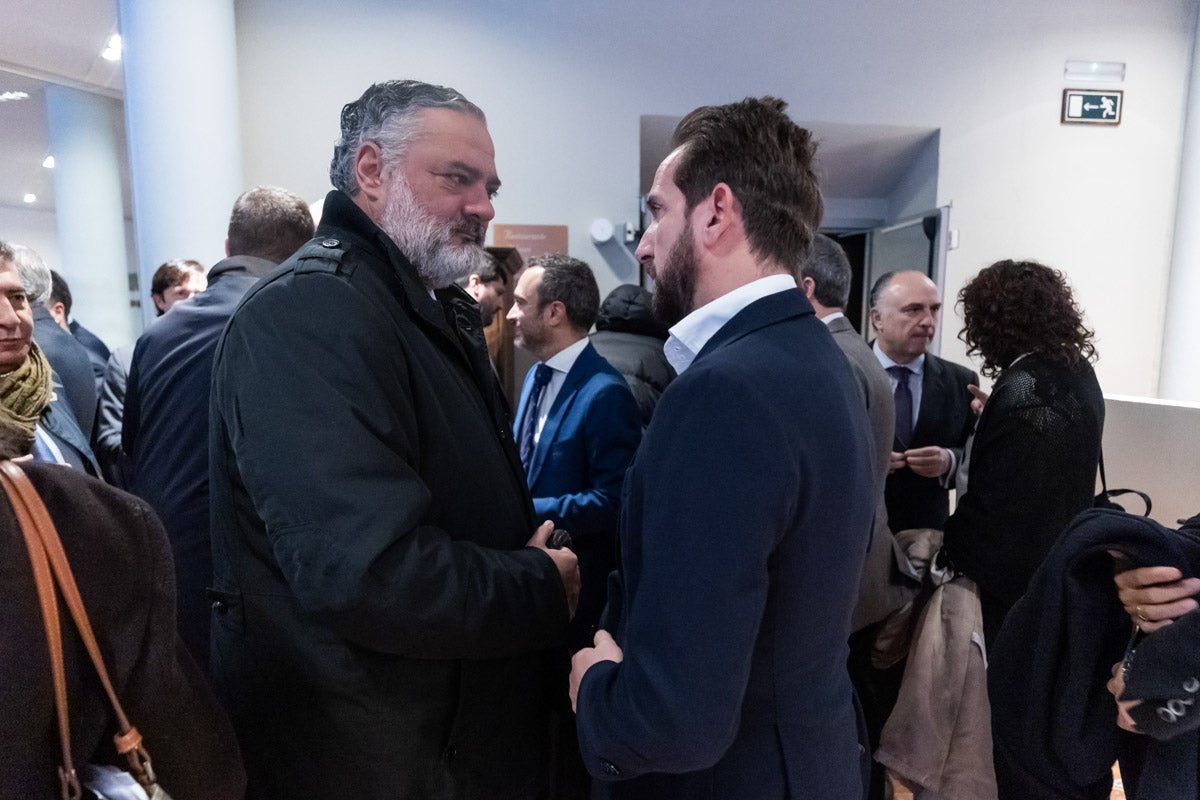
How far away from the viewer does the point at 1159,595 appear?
0.94m

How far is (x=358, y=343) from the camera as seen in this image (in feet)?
3.07

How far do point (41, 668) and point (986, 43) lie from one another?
578 cm

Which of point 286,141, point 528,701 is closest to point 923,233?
point 286,141

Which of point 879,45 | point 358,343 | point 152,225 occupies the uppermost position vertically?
point 879,45

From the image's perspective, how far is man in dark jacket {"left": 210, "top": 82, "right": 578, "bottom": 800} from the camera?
891 mm

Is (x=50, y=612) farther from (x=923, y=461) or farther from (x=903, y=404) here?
(x=903, y=404)

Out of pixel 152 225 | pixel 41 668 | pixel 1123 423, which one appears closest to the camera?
pixel 41 668

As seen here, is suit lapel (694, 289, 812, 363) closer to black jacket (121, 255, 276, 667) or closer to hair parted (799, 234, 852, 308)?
hair parted (799, 234, 852, 308)

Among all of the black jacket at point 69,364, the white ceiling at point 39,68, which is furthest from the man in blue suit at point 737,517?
the white ceiling at point 39,68

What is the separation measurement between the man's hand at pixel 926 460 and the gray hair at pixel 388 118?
1.89 m

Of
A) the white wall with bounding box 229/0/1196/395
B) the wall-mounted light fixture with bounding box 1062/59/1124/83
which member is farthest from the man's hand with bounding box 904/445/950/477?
the wall-mounted light fixture with bounding box 1062/59/1124/83

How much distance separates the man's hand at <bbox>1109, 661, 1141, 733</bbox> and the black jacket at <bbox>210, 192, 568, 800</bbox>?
0.79m

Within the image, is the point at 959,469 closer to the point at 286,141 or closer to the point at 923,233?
the point at 923,233

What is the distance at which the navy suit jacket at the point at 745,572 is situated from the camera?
2.51ft
